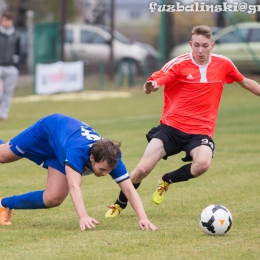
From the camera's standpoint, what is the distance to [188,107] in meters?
7.36

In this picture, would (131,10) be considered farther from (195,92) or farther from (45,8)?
(195,92)

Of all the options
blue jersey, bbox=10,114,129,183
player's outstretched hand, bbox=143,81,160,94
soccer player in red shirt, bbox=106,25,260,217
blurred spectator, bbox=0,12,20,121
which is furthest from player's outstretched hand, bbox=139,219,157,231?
blurred spectator, bbox=0,12,20,121

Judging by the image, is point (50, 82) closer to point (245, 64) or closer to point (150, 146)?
point (245, 64)

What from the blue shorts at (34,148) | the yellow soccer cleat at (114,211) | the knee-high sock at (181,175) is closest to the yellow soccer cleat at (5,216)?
the blue shorts at (34,148)

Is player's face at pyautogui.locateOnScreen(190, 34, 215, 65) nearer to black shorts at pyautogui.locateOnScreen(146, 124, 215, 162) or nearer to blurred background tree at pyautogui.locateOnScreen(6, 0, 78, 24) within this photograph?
black shorts at pyautogui.locateOnScreen(146, 124, 215, 162)

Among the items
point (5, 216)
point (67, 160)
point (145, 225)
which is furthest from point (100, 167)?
point (5, 216)

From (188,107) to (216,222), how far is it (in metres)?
1.80

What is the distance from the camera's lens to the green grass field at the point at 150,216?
5375 millimetres

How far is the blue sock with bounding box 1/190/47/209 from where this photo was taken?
21.1 feet

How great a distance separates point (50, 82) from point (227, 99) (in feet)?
17.5

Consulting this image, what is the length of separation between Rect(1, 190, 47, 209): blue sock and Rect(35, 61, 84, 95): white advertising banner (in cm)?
1529

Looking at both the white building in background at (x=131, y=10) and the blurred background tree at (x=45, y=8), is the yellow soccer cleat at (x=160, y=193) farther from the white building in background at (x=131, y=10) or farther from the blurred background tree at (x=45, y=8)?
the white building in background at (x=131, y=10)

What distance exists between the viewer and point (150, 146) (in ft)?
23.5

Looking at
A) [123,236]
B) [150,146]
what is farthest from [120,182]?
[150,146]
